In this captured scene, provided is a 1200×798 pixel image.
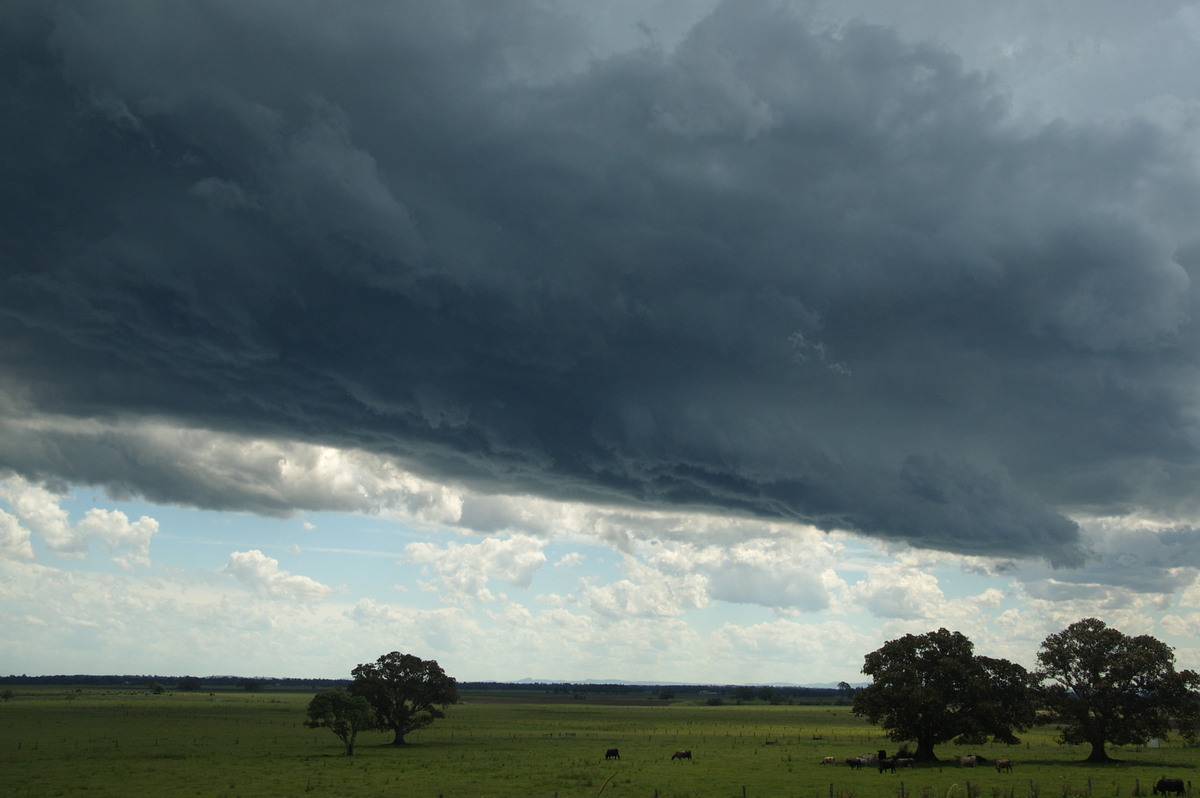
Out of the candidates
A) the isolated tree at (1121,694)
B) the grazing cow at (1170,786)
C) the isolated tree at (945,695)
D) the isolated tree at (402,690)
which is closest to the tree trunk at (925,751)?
the isolated tree at (945,695)

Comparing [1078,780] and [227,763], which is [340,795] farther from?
[1078,780]

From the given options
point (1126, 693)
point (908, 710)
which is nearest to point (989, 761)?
point (908, 710)

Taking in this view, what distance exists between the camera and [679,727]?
536ft

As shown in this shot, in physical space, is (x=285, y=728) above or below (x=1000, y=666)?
below

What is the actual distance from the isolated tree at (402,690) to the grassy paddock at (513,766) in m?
3.50

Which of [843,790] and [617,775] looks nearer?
[843,790]

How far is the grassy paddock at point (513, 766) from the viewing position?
61.3m

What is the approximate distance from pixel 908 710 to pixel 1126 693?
21.8 m

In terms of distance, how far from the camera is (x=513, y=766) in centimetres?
7988

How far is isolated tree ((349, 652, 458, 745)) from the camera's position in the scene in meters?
110

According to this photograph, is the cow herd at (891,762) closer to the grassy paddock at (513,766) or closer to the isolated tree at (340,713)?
the grassy paddock at (513,766)

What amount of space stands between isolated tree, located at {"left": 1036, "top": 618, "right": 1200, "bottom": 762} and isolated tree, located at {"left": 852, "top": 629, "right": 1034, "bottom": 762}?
173 inches

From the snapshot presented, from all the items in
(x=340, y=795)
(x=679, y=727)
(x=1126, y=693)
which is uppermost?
(x=1126, y=693)

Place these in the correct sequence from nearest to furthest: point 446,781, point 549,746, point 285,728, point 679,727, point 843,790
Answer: point 843,790 < point 446,781 < point 549,746 < point 285,728 < point 679,727
